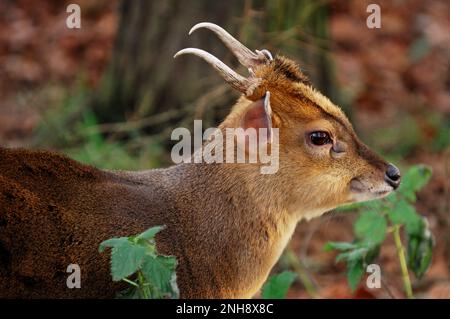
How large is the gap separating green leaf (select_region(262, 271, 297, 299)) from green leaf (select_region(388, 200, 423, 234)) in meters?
0.98

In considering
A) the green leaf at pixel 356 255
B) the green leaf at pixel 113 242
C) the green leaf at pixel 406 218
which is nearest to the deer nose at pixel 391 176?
the green leaf at pixel 356 255

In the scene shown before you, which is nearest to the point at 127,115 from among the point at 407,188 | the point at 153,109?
the point at 153,109

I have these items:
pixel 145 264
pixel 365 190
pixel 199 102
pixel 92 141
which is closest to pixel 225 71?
pixel 365 190

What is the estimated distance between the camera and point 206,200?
5.00 metres

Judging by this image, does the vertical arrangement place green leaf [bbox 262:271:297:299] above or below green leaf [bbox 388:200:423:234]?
below

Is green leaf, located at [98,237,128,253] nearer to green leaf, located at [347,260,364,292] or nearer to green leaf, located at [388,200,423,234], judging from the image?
green leaf, located at [347,260,364,292]

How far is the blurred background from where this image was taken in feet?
26.8

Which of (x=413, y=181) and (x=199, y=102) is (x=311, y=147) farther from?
(x=199, y=102)

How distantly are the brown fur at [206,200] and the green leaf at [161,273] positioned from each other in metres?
0.31

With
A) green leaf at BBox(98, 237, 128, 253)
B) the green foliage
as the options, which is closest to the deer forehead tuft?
green leaf at BBox(98, 237, 128, 253)

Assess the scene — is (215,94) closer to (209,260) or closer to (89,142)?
(89,142)

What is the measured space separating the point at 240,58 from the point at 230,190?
2.73 feet

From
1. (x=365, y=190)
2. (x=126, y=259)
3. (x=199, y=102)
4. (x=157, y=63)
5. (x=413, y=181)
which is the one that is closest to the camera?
(x=126, y=259)

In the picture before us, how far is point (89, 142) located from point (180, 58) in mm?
1211
